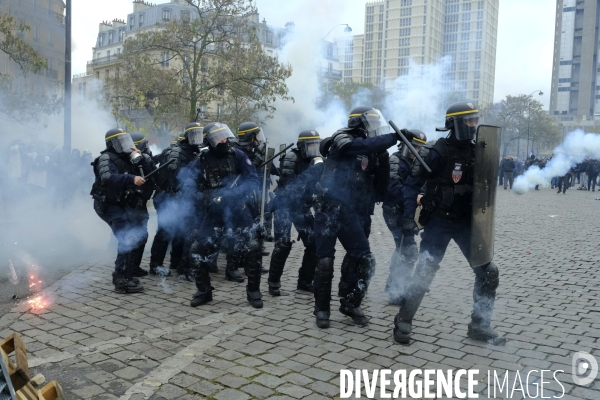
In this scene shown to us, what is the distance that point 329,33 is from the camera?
2427 centimetres

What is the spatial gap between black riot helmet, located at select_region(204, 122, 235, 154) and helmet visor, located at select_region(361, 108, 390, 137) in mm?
1561

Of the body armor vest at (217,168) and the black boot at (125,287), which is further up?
the body armor vest at (217,168)

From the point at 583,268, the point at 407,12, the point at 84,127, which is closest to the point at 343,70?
the point at 407,12

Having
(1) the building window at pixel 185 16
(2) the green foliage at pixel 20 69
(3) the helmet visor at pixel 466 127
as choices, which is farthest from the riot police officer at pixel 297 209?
(1) the building window at pixel 185 16

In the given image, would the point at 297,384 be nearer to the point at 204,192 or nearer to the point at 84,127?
the point at 204,192

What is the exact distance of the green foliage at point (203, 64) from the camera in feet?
63.1

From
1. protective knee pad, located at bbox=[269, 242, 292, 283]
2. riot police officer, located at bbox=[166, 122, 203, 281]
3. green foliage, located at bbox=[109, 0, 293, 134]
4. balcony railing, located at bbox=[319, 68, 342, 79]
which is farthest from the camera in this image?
balcony railing, located at bbox=[319, 68, 342, 79]

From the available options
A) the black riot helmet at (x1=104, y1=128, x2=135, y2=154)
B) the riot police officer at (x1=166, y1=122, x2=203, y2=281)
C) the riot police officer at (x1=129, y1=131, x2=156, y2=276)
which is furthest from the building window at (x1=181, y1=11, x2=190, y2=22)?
the black riot helmet at (x1=104, y1=128, x2=135, y2=154)

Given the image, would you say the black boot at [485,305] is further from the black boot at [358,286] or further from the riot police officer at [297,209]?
the riot police officer at [297,209]

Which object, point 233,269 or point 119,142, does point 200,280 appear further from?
point 119,142

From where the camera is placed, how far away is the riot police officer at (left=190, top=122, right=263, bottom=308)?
5.56 metres

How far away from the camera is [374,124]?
4871 millimetres

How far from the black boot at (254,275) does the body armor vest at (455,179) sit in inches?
76.6

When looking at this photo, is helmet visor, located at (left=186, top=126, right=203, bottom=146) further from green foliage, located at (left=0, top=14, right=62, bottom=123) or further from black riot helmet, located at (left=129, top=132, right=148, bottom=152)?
green foliage, located at (left=0, top=14, right=62, bottom=123)
